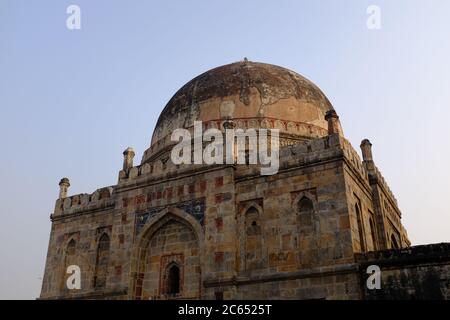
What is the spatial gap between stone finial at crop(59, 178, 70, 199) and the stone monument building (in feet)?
0.16

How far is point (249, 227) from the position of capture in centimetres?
1130

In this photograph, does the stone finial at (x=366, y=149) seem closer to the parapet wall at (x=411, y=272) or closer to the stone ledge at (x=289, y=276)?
the parapet wall at (x=411, y=272)

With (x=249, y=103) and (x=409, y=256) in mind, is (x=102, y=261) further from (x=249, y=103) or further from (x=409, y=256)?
(x=409, y=256)

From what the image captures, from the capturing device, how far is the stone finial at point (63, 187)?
15086mm

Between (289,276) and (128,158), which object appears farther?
(128,158)

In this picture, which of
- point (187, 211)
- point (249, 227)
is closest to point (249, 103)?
point (187, 211)

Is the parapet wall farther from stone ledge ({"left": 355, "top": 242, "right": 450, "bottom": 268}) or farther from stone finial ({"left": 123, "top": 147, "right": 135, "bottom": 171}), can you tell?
stone finial ({"left": 123, "top": 147, "right": 135, "bottom": 171})

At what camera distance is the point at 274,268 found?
1054cm

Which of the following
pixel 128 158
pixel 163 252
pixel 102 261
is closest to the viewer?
pixel 163 252

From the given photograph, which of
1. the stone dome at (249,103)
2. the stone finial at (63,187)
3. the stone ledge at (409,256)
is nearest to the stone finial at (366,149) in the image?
the stone dome at (249,103)

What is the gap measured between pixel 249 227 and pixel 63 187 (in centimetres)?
708

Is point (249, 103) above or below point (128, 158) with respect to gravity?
above

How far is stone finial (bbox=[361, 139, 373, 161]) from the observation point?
538 inches
